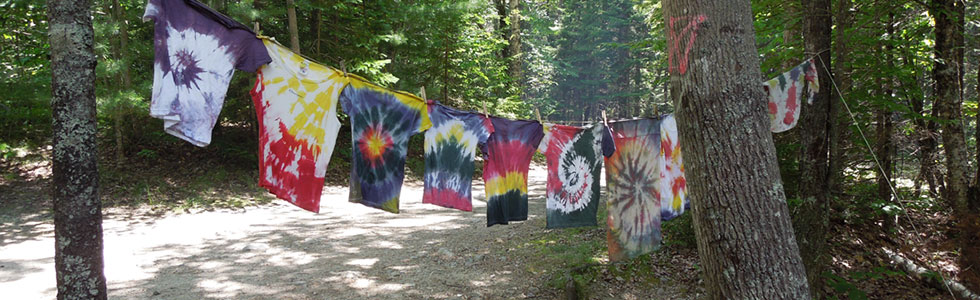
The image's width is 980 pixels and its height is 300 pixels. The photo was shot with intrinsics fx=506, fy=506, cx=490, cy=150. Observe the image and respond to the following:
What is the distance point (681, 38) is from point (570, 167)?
2.44 meters

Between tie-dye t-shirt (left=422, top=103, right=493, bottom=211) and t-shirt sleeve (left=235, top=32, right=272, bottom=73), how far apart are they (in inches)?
63.7

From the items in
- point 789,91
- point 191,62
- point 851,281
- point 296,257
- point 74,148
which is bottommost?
point 851,281

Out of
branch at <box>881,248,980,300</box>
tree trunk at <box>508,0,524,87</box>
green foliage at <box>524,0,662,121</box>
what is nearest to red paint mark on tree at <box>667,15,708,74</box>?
branch at <box>881,248,980,300</box>

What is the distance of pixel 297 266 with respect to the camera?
262 inches

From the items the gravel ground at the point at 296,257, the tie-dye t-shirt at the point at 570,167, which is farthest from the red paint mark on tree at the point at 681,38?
the gravel ground at the point at 296,257

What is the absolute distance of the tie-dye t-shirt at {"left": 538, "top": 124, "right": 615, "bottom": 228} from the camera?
5383 mm

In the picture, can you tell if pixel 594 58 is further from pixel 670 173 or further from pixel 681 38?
pixel 681 38

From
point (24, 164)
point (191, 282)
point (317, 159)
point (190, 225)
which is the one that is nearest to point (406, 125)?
point (317, 159)

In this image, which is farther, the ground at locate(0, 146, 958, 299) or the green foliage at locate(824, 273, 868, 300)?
the ground at locate(0, 146, 958, 299)

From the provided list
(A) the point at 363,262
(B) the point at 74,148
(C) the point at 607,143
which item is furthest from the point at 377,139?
(A) the point at 363,262

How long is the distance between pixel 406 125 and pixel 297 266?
10.7 ft

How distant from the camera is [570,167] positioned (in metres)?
5.42

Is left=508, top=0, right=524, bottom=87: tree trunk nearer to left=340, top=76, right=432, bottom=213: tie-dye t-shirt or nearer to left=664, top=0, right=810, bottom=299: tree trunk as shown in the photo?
left=340, top=76, right=432, bottom=213: tie-dye t-shirt

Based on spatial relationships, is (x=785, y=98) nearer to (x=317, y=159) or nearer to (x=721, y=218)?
(x=721, y=218)
